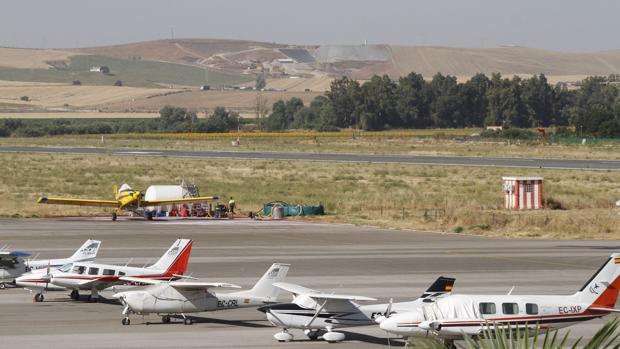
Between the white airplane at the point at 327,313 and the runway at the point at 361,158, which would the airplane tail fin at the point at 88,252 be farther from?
the runway at the point at 361,158

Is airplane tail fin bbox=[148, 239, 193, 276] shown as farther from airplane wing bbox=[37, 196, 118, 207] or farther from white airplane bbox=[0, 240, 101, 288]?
airplane wing bbox=[37, 196, 118, 207]

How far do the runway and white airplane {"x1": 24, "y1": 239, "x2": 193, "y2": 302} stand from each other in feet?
250

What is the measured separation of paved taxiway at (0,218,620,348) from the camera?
32156mm

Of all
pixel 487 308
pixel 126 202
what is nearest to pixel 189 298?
pixel 487 308

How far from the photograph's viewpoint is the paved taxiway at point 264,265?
32156mm

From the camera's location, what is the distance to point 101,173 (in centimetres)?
11006

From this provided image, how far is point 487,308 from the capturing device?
28562 millimetres

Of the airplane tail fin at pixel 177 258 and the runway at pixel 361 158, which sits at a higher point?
the airplane tail fin at pixel 177 258

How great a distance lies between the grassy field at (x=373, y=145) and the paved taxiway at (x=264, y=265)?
74079 mm

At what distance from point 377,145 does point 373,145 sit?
1.95ft

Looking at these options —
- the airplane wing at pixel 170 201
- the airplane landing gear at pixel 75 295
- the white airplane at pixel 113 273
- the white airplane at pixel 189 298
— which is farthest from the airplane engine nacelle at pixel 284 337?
the airplane wing at pixel 170 201

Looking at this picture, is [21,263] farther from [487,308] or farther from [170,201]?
[170,201]

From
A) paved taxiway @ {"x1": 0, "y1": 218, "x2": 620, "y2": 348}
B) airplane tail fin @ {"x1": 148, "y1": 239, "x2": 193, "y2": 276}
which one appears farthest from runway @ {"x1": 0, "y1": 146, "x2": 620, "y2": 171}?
airplane tail fin @ {"x1": 148, "y1": 239, "x2": 193, "y2": 276}

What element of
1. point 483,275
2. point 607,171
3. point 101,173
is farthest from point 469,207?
point 101,173
